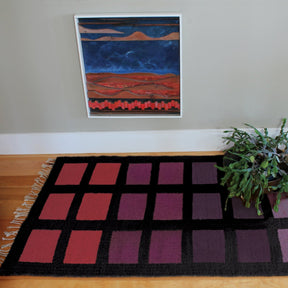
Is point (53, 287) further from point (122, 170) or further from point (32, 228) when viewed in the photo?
point (122, 170)

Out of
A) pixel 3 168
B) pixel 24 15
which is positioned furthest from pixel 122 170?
pixel 24 15

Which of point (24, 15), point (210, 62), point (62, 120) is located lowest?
point (62, 120)

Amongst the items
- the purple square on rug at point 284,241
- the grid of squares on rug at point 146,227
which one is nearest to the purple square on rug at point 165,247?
the grid of squares on rug at point 146,227

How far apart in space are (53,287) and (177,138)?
1193mm

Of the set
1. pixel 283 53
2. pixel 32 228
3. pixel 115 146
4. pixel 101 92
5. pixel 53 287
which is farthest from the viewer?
pixel 115 146

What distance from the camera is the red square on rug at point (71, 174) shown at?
2.35 meters

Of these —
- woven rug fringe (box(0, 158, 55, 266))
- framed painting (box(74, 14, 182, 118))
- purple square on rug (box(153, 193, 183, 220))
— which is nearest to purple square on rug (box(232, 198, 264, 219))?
purple square on rug (box(153, 193, 183, 220))

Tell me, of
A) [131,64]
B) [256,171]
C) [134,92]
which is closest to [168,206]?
[256,171]

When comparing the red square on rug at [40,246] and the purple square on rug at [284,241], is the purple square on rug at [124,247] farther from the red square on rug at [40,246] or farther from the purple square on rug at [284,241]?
the purple square on rug at [284,241]

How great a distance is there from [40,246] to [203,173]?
102cm

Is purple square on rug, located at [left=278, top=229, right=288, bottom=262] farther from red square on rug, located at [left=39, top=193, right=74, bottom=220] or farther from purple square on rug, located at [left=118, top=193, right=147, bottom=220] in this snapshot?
red square on rug, located at [left=39, top=193, right=74, bottom=220]

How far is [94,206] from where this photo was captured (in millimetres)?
2158

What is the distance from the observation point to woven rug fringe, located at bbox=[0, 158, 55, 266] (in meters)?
1.97

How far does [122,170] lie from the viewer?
2.41 m
